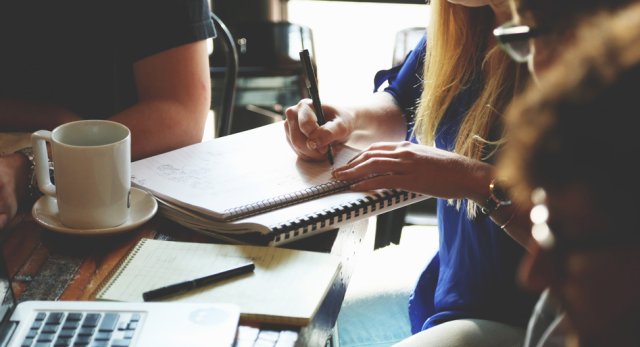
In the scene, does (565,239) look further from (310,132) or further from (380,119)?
(380,119)

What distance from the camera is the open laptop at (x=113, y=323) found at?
72 cm

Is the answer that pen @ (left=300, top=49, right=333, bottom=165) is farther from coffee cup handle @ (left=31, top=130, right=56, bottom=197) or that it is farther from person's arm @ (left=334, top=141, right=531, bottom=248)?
coffee cup handle @ (left=31, top=130, right=56, bottom=197)

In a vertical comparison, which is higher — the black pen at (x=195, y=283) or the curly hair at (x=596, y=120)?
the curly hair at (x=596, y=120)

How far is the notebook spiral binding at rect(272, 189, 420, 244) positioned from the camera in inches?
37.1

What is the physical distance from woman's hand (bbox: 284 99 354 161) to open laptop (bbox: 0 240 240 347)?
0.43m

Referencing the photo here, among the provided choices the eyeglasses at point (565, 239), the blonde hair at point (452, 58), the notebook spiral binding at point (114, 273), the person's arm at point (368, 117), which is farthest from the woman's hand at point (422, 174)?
the eyeglasses at point (565, 239)

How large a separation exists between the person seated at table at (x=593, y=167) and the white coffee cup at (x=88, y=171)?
626 mm

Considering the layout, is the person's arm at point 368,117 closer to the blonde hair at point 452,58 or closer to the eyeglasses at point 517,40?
the blonde hair at point 452,58

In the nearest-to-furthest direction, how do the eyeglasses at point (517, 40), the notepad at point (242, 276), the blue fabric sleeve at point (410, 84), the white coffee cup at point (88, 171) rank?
the eyeglasses at point (517, 40)
the notepad at point (242, 276)
the white coffee cup at point (88, 171)
the blue fabric sleeve at point (410, 84)

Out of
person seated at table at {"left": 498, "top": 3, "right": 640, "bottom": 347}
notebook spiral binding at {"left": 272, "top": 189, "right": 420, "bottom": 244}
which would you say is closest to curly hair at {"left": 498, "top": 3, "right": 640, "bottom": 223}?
person seated at table at {"left": 498, "top": 3, "right": 640, "bottom": 347}

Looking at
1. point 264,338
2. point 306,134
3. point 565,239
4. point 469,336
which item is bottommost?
point 469,336

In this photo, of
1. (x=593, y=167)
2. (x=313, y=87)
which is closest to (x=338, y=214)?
(x=313, y=87)

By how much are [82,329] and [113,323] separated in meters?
0.03

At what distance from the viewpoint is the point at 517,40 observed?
2.18 feet
